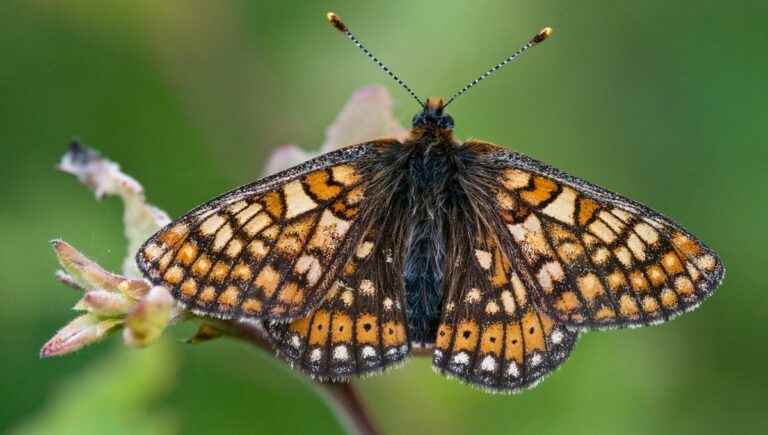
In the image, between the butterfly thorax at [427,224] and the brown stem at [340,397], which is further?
the butterfly thorax at [427,224]

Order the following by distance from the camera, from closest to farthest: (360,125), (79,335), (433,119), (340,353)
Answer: (79,335) < (340,353) < (433,119) < (360,125)

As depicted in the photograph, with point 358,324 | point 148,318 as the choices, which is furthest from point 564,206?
point 148,318

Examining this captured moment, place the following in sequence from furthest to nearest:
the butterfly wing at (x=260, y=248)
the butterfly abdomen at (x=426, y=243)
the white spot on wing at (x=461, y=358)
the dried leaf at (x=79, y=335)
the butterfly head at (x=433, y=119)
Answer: the butterfly head at (x=433, y=119) < the butterfly abdomen at (x=426, y=243) < the white spot on wing at (x=461, y=358) < the butterfly wing at (x=260, y=248) < the dried leaf at (x=79, y=335)

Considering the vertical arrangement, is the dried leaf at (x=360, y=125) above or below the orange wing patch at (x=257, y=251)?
above

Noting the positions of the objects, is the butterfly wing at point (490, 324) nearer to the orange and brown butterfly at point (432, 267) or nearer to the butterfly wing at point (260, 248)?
the orange and brown butterfly at point (432, 267)

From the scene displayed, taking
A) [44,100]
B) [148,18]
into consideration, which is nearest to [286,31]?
[148,18]

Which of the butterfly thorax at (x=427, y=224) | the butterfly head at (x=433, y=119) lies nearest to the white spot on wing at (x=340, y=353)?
the butterfly thorax at (x=427, y=224)

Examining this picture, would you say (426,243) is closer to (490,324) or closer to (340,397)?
(490,324)

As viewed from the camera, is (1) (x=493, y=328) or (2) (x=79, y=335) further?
(1) (x=493, y=328)
